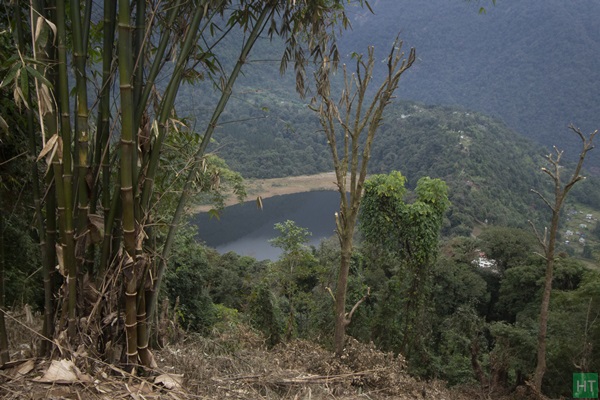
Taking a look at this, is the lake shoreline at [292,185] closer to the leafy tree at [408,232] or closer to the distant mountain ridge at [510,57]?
the distant mountain ridge at [510,57]

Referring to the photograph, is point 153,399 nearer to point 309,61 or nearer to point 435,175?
point 309,61

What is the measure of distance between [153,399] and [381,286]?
871cm

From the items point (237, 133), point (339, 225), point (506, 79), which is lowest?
point (339, 225)

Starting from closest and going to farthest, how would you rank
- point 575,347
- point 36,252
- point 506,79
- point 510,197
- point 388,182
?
point 36,252 → point 575,347 → point 388,182 → point 510,197 → point 506,79

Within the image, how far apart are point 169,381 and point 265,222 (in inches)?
1068

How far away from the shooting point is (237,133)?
116 feet

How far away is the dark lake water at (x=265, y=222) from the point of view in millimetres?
23570

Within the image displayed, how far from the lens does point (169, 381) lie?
3.81 ft

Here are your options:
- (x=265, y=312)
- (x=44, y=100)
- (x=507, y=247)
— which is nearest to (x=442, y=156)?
(x=507, y=247)

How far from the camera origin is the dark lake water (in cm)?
2357

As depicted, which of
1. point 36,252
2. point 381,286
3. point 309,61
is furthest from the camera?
point 381,286

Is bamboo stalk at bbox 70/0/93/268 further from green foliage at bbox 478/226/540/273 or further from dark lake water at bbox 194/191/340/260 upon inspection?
dark lake water at bbox 194/191/340/260

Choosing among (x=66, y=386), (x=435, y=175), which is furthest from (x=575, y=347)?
(x=435, y=175)

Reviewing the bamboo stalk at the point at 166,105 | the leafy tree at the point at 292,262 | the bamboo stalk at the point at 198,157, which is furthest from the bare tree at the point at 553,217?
the leafy tree at the point at 292,262
